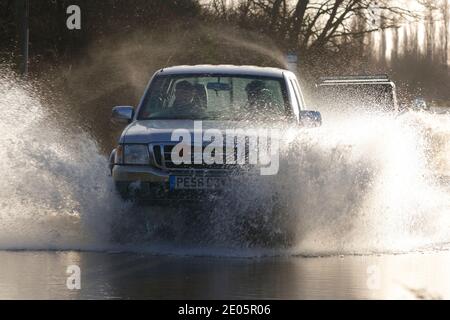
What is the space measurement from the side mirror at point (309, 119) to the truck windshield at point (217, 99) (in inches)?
8.2

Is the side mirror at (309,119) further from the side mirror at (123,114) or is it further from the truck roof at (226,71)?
the side mirror at (123,114)

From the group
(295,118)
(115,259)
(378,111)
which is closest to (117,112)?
(295,118)

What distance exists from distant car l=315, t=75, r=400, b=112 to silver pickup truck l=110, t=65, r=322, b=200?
11559 mm

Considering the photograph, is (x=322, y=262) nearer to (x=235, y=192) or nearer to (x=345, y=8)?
(x=235, y=192)

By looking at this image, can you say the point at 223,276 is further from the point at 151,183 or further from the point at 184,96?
the point at 184,96

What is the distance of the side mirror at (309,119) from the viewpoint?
45.4 ft

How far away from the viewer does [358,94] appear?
27.3 m

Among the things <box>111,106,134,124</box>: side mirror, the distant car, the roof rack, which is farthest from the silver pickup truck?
the roof rack

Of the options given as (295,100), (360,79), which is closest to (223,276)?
(295,100)

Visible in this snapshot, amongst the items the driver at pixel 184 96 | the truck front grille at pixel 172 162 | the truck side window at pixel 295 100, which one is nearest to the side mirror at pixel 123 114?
the driver at pixel 184 96

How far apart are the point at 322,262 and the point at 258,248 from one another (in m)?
0.91

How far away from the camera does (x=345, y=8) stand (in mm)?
47250

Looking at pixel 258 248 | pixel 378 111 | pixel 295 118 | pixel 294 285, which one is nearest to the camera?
pixel 294 285

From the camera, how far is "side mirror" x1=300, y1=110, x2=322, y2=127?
13836 mm
